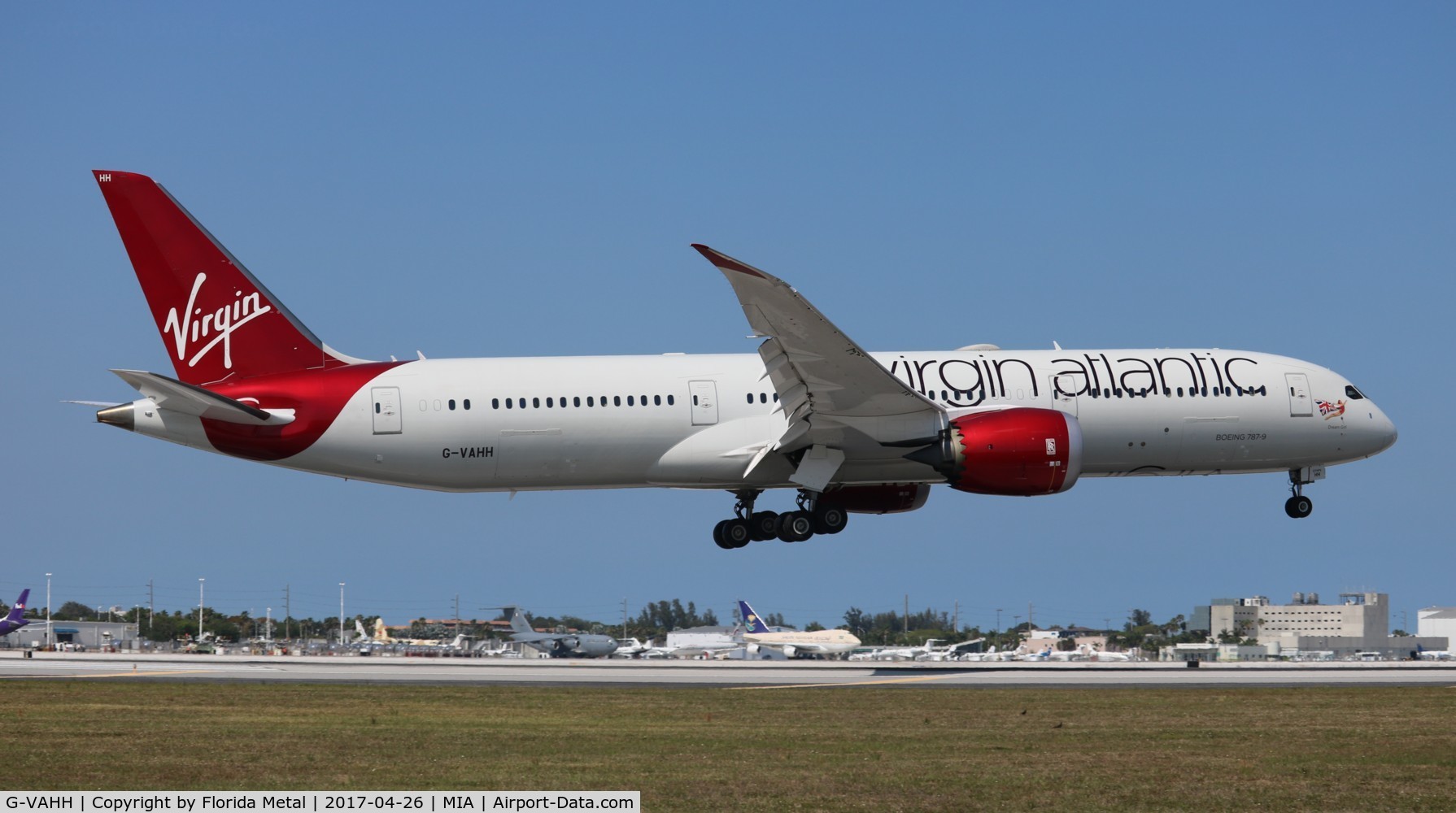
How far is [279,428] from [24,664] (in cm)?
1724

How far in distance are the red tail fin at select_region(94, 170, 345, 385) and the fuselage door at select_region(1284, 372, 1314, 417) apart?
27.3m

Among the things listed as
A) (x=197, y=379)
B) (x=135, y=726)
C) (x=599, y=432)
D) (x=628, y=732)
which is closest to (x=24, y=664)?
(x=197, y=379)

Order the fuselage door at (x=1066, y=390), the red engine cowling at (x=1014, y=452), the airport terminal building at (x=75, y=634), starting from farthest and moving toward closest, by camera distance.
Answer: the airport terminal building at (x=75, y=634) < the fuselage door at (x=1066, y=390) < the red engine cowling at (x=1014, y=452)

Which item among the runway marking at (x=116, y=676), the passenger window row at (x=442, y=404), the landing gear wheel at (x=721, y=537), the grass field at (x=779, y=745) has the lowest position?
the runway marking at (x=116, y=676)

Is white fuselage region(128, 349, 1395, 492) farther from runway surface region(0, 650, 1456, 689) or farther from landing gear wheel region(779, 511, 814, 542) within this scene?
runway surface region(0, 650, 1456, 689)

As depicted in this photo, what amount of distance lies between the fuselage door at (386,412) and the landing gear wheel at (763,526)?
403 inches

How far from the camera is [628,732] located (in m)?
26.3

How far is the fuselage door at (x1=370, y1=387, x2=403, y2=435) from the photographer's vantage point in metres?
40.2

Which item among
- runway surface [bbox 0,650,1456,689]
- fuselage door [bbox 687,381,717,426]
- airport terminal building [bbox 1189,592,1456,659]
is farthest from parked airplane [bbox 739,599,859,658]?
fuselage door [bbox 687,381,717,426]

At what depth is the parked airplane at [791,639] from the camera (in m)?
95.6

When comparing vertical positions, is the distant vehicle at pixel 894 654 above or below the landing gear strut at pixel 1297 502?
below

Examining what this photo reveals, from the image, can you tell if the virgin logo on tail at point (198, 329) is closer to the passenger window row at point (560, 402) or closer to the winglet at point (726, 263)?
the passenger window row at point (560, 402)

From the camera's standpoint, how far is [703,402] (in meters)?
41.3

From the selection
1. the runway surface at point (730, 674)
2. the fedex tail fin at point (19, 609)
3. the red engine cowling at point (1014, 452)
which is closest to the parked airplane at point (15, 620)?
the fedex tail fin at point (19, 609)
